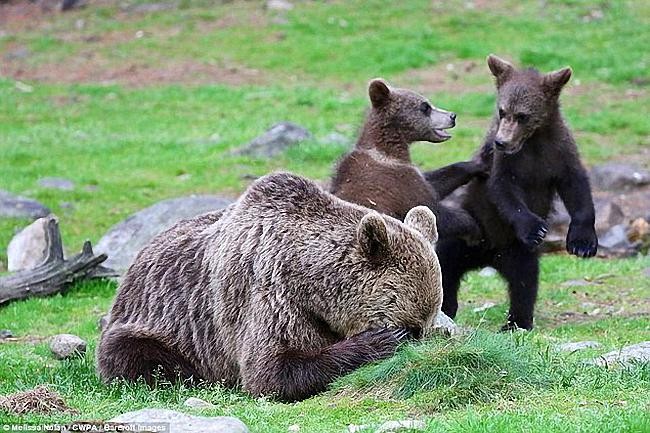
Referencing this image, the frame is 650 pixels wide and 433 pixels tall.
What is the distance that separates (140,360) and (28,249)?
590 centimetres

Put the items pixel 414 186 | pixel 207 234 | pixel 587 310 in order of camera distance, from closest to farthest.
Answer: pixel 207 234, pixel 414 186, pixel 587 310

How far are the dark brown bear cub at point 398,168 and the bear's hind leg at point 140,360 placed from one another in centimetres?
226

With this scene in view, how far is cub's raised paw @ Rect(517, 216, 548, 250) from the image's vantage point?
983cm

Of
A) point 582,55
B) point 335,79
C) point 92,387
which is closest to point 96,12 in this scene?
point 335,79

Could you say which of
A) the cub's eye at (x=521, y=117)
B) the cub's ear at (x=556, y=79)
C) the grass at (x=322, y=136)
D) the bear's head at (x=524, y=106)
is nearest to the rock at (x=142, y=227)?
the grass at (x=322, y=136)

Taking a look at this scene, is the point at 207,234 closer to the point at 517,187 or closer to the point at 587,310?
the point at 517,187

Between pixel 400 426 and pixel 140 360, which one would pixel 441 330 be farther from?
pixel 140 360

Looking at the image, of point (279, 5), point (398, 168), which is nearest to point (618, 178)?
point (398, 168)

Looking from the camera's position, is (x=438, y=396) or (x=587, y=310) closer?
(x=438, y=396)

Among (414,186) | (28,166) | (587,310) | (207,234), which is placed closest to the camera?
(207,234)

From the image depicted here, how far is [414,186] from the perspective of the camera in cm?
986

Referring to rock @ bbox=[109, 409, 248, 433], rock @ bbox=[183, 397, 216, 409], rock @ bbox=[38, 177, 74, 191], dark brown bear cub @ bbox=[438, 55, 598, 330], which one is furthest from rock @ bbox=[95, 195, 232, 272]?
rock @ bbox=[109, 409, 248, 433]

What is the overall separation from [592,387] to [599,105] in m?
15.4

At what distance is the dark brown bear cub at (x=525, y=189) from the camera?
393 inches
